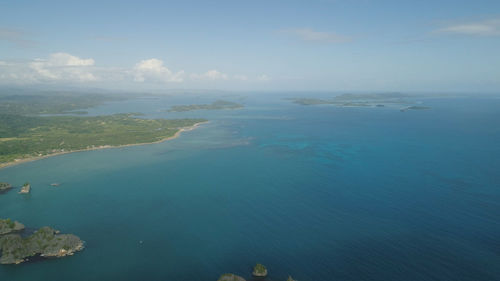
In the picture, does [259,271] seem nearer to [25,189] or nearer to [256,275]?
[256,275]

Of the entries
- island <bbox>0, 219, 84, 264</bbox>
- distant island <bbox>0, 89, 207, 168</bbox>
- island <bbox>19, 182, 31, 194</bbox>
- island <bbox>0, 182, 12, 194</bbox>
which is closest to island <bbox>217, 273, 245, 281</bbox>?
island <bbox>0, 219, 84, 264</bbox>

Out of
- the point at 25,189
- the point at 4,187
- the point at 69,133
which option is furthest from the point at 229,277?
the point at 69,133

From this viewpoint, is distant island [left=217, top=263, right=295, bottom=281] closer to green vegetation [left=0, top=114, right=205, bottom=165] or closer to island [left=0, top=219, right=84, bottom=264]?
island [left=0, top=219, right=84, bottom=264]

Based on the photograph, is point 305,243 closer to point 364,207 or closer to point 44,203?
point 364,207

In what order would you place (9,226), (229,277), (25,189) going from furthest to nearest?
(25,189) → (9,226) → (229,277)

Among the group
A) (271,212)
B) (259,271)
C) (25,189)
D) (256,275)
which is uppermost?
(25,189)
